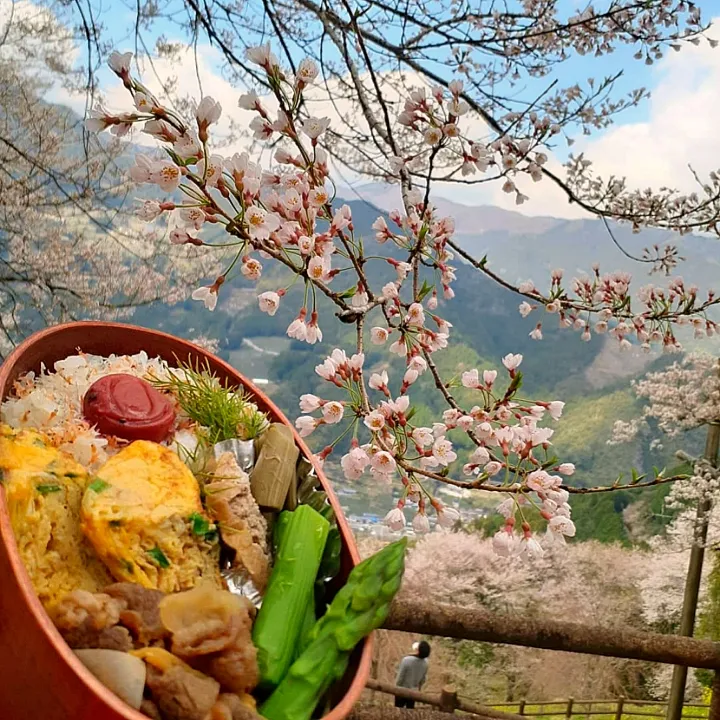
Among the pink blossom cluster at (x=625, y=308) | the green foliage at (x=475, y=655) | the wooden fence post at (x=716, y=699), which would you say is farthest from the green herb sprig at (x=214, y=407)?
the green foliage at (x=475, y=655)

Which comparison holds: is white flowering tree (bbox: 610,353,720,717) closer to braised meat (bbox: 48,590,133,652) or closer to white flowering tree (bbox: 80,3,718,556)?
white flowering tree (bbox: 80,3,718,556)

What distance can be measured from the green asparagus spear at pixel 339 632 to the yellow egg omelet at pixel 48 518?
158 millimetres

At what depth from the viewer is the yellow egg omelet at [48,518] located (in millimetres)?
533

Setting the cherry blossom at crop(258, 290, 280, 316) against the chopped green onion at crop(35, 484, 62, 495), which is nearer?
the chopped green onion at crop(35, 484, 62, 495)

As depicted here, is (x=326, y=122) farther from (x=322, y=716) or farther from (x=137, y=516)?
(x=322, y=716)

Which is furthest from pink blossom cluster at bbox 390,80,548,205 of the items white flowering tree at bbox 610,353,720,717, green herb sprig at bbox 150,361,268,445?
white flowering tree at bbox 610,353,720,717

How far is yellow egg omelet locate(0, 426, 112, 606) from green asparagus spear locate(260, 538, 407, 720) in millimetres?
158

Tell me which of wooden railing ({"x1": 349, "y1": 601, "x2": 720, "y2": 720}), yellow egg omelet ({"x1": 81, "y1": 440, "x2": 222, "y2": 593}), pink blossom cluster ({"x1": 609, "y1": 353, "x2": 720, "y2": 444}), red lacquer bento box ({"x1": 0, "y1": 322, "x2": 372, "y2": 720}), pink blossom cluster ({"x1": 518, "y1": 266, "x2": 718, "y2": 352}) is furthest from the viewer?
pink blossom cluster ({"x1": 609, "y1": 353, "x2": 720, "y2": 444})

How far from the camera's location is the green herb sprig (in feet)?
2.50

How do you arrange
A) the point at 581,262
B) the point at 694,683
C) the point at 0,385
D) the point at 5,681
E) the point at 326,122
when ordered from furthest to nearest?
the point at 581,262, the point at 694,683, the point at 326,122, the point at 0,385, the point at 5,681

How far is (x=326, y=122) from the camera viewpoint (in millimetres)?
754

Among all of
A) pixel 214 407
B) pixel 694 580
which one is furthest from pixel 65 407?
pixel 694 580

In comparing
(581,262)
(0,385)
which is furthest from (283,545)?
(581,262)

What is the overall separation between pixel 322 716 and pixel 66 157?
9.47ft
